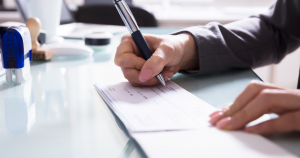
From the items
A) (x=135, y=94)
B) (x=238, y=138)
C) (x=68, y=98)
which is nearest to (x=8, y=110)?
(x=68, y=98)

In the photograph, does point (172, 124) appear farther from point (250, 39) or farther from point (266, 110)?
point (250, 39)

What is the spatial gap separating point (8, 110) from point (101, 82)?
0.18 meters

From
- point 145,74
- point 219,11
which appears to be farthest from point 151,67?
point 219,11

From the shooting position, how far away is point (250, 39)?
0.67m

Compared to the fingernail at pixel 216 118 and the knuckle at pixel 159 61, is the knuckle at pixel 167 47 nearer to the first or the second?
the knuckle at pixel 159 61

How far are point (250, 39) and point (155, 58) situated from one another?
292 mm

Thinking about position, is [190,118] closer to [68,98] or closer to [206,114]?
[206,114]

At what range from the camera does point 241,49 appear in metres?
0.64

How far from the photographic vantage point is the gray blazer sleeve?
1.97ft

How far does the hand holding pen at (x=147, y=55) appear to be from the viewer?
49 centimetres

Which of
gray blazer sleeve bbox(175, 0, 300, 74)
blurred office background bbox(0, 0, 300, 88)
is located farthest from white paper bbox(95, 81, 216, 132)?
blurred office background bbox(0, 0, 300, 88)

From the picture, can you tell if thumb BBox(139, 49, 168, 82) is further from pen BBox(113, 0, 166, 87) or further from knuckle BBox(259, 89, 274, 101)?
knuckle BBox(259, 89, 274, 101)

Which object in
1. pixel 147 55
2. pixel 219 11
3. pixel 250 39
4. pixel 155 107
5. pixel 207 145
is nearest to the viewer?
pixel 207 145

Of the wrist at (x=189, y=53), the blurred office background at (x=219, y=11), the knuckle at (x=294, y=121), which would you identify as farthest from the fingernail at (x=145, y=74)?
the blurred office background at (x=219, y=11)
